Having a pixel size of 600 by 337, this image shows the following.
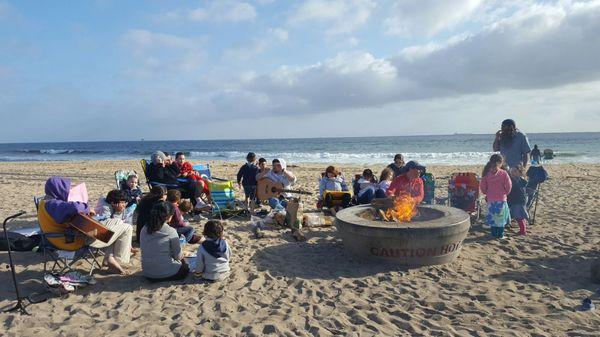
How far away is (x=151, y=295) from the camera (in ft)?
14.1

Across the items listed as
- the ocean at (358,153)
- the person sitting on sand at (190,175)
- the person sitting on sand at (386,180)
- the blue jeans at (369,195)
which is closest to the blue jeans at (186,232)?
the person sitting on sand at (190,175)

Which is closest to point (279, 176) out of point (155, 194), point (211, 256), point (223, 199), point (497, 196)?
point (223, 199)

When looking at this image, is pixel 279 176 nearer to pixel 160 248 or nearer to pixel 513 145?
pixel 160 248

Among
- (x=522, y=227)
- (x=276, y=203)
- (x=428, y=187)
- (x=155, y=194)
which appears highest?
(x=155, y=194)

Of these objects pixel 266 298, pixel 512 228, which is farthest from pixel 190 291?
pixel 512 228

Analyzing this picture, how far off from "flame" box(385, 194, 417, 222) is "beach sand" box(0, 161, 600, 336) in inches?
35.2

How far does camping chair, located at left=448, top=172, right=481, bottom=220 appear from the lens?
7582 millimetres

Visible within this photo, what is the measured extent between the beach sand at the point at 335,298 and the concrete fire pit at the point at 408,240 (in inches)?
5.7

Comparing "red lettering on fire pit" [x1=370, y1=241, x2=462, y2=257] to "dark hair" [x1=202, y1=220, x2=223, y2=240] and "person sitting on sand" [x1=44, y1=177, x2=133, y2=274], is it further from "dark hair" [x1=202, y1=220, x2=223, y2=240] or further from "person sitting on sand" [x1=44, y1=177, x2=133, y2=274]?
"person sitting on sand" [x1=44, y1=177, x2=133, y2=274]

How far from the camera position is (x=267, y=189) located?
8.52 meters

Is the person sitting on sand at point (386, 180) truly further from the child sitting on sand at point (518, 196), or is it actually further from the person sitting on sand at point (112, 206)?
the person sitting on sand at point (112, 206)

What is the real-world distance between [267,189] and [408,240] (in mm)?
4139

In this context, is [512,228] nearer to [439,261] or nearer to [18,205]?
[439,261]

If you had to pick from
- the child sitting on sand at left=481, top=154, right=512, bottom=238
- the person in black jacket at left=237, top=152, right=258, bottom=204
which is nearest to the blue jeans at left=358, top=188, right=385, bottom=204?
the child sitting on sand at left=481, top=154, right=512, bottom=238
